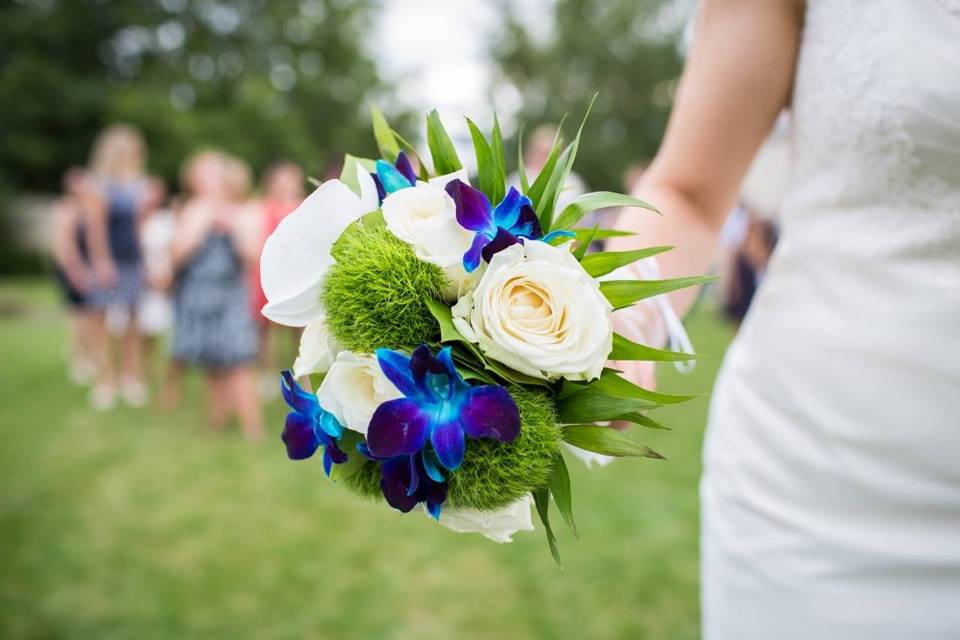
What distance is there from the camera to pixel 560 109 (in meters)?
32.9

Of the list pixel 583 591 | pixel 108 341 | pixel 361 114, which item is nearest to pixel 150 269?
pixel 108 341

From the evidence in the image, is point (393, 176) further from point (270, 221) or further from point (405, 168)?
point (270, 221)

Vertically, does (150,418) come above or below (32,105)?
above

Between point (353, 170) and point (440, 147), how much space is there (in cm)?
14

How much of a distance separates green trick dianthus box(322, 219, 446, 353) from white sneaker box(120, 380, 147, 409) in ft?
24.0

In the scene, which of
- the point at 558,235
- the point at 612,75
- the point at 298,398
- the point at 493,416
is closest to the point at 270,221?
the point at 298,398

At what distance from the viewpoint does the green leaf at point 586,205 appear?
3.30 feet

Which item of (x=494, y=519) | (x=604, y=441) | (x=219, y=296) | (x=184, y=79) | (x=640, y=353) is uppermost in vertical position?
(x=640, y=353)

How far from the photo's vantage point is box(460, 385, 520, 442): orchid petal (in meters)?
0.83

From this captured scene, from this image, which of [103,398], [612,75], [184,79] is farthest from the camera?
[612,75]

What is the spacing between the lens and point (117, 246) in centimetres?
776

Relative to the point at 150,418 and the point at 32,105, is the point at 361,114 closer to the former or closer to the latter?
the point at 32,105

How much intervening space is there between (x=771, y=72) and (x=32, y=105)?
31.6m

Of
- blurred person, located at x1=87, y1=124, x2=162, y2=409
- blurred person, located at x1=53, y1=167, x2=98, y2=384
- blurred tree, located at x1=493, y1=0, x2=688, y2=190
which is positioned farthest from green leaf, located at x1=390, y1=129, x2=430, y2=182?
blurred tree, located at x1=493, y1=0, x2=688, y2=190
